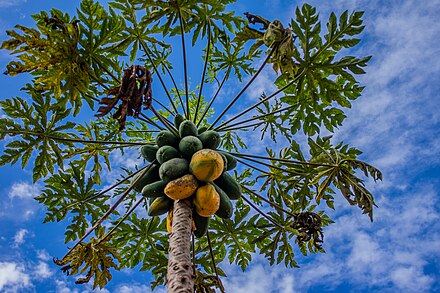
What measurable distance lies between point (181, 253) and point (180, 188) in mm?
576

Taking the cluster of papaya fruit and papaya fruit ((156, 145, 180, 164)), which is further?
papaya fruit ((156, 145, 180, 164))

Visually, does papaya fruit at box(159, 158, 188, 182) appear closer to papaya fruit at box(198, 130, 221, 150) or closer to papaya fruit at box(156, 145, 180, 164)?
papaya fruit at box(156, 145, 180, 164)

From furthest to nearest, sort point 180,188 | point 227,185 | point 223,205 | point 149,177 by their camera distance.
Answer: point 149,177
point 227,185
point 223,205
point 180,188

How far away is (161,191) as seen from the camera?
3.51m

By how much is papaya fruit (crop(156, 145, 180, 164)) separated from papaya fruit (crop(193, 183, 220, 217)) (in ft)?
1.48

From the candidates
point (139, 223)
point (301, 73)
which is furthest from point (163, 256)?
point (301, 73)

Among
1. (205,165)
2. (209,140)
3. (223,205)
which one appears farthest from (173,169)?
(209,140)

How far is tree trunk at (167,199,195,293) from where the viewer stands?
99.7 inches

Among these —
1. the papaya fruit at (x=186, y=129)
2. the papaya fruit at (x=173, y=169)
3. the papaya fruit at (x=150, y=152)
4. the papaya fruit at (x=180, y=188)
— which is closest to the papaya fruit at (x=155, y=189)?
the papaya fruit at (x=173, y=169)

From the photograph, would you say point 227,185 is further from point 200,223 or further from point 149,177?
point 149,177

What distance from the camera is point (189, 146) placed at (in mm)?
3570

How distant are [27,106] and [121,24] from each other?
124cm

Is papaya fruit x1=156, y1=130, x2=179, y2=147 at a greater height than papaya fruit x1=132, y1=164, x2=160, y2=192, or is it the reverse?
papaya fruit x1=156, y1=130, x2=179, y2=147

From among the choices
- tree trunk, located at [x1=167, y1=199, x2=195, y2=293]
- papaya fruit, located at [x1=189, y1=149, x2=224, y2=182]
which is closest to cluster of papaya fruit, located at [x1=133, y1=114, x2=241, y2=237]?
papaya fruit, located at [x1=189, y1=149, x2=224, y2=182]
